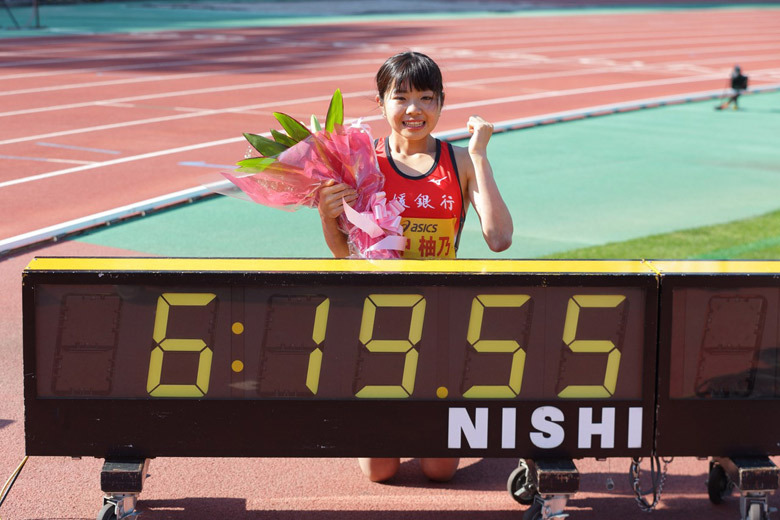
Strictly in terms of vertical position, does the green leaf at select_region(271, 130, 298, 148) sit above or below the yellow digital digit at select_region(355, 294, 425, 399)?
above

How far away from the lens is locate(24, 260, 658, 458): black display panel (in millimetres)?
4234

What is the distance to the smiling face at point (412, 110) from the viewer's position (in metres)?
4.87

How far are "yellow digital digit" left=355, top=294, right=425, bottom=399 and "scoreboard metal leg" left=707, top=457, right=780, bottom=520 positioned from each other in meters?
1.29

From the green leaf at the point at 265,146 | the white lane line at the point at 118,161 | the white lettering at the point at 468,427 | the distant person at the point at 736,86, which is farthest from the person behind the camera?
the distant person at the point at 736,86

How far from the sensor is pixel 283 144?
4695 mm

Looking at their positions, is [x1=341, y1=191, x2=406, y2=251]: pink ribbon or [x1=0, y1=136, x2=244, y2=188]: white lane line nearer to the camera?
[x1=341, y1=191, x2=406, y2=251]: pink ribbon

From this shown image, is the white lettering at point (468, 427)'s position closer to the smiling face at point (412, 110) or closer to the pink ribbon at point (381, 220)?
the pink ribbon at point (381, 220)

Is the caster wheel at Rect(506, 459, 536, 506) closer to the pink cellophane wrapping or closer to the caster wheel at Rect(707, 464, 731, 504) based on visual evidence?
the caster wheel at Rect(707, 464, 731, 504)

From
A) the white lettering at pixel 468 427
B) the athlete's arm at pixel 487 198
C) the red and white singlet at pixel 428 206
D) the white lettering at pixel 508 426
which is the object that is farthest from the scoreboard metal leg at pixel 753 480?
the red and white singlet at pixel 428 206

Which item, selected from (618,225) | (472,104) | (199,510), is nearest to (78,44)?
(472,104)

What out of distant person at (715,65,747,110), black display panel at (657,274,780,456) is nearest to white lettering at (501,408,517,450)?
black display panel at (657,274,780,456)

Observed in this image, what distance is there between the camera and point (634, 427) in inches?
172

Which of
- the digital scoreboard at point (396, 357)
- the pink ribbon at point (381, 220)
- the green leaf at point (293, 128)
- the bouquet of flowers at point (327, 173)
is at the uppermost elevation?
the green leaf at point (293, 128)

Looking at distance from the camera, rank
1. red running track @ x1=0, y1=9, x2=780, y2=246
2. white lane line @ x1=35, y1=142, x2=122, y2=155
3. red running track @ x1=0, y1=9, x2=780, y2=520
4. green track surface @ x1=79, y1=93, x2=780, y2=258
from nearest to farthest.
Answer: red running track @ x1=0, y1=9, x2=780, y2=520, green track surface @ x1=79, y1=93, x2=780, y2=258, red running track @ x1=0, y1=9, x2=780, y2=246, white lane line @ x1=35, y1=142, x2=122, y2=155
